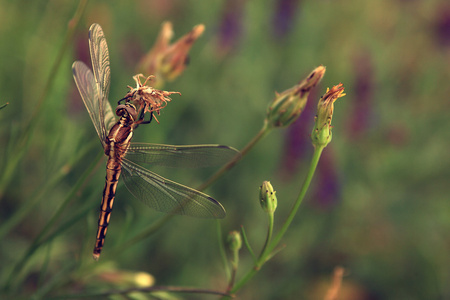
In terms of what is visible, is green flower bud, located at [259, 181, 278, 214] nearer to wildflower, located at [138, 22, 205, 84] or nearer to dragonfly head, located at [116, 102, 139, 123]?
dragonfly head, located at [116, 102, 139, 123]

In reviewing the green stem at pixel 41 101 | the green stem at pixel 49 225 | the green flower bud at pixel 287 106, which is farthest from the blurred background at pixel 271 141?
the green flower bud at pixel 287 106

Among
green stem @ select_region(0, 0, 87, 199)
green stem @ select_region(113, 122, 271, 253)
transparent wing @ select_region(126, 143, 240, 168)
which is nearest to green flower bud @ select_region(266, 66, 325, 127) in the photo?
green stem @ select_region(113, 122, 271, 253)

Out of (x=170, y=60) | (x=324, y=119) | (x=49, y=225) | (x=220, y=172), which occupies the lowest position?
(x=49, y=225)

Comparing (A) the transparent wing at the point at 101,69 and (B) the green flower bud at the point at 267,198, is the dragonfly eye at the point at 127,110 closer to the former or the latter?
(A) the transparent wing at the point at 101,69

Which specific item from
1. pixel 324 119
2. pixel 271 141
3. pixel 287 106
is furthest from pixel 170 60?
pixel 271 141

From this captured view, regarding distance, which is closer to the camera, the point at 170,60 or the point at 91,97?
the point at 91,97

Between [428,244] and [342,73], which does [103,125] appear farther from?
[342,73]

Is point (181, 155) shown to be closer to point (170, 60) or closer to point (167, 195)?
point (167, 195)
